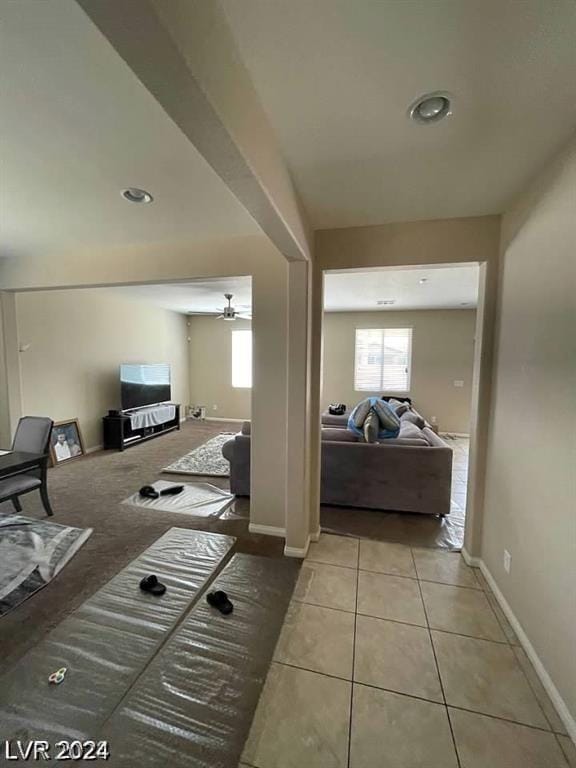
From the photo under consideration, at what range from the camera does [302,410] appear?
231 centimetres

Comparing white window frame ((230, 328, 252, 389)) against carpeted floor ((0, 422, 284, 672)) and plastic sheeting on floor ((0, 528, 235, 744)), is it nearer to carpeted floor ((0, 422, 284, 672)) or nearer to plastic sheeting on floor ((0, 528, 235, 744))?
carpeted floor ((0, 422, 284, 672))

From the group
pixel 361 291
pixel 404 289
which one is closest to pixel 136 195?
pixel 361 291

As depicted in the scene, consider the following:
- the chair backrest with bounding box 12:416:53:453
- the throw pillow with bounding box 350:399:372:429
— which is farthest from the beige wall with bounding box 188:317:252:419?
the chair backrest with bounding box 12:416:53:453

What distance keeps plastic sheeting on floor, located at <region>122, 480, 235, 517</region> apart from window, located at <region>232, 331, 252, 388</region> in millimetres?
3926

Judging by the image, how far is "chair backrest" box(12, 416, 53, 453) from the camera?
9.70 feet

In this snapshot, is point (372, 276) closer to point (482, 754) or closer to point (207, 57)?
point (207, 57)

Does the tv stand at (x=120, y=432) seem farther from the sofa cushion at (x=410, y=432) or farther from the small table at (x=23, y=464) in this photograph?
the sofa cushion at (x=410, y=432)

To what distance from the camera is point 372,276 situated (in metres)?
3.92

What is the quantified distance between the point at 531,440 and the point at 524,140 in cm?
145

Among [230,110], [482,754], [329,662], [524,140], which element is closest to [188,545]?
[329,662]

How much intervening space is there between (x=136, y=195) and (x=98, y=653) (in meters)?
2.57

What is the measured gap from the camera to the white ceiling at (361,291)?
390cm

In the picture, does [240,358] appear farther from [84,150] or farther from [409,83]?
[409,83]

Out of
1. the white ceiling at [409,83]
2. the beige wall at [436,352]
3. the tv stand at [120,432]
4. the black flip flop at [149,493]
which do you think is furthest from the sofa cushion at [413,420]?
the tv stand at [120,432]
